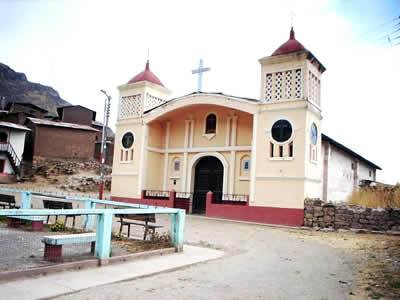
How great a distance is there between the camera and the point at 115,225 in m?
12.8

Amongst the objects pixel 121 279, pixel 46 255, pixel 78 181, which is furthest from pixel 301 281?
pixel 78 181

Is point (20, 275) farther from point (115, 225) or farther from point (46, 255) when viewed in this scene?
point (115, 225)

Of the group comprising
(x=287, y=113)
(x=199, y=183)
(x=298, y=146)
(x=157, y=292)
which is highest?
(x=287, y=113)

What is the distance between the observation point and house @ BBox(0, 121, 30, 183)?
1287 inches

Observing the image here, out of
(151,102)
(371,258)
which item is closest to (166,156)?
(151,102)

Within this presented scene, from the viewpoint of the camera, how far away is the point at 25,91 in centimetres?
7581

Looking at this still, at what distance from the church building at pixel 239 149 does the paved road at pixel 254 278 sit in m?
5.85

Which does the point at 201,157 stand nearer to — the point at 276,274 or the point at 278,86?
the point at 278,86

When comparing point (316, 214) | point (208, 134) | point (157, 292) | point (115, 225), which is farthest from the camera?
point (208, 134)

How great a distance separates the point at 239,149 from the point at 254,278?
13.2 metres

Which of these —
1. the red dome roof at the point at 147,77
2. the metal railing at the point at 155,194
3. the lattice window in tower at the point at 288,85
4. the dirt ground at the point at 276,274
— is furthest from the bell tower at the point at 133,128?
the dirt ground at the point at 276,274

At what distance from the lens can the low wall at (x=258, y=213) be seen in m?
15.3

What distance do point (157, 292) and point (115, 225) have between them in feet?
26.6

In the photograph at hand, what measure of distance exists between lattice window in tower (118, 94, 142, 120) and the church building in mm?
61
